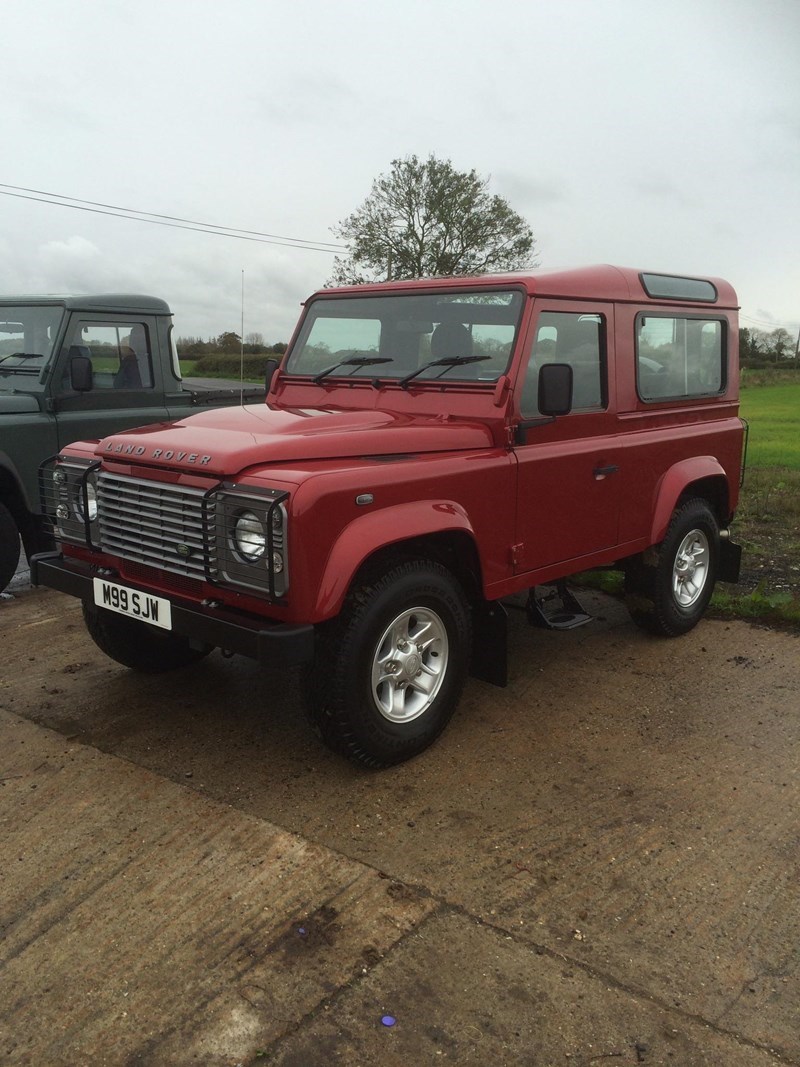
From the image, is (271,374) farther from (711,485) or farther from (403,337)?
(711,485)

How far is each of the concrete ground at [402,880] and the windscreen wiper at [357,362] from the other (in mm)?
1669

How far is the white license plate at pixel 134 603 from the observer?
146 inches

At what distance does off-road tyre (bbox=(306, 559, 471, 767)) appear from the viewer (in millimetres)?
3574

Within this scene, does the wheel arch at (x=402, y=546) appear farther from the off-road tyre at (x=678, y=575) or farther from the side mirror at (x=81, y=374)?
the side mirror at (x=81, y=374)

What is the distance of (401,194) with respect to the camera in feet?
132

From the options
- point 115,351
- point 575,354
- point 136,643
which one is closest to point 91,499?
point 136,643

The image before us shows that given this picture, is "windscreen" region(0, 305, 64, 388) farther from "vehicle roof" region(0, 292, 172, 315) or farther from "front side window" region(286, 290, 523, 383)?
"front side window" region(286, 290, 523, 383)

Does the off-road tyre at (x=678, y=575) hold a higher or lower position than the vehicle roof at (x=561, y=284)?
lower

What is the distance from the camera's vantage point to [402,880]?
10.2 ft

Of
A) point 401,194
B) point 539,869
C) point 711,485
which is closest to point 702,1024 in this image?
point 539,869

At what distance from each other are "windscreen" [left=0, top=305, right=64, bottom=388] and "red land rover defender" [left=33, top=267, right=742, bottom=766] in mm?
2471

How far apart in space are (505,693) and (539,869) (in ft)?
5.51

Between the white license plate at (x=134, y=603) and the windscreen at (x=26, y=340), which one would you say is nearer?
the white license plate at (x=134, y=603)

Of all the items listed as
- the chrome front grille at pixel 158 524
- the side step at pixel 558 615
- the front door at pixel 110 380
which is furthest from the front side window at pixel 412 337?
the front door at pixel 110 380
